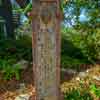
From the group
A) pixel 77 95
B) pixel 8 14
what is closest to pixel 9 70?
pixel 77 95

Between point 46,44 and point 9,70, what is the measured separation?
3.01 metres

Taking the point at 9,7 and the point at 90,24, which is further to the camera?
the point at 9,7

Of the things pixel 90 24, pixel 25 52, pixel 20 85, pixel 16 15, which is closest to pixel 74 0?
pixel 90 24

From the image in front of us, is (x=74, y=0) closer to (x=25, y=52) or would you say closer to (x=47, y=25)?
(x=25, y=52)

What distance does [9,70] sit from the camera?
A: 7.08 m

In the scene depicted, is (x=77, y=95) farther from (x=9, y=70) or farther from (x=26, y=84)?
(x=9, y=70)

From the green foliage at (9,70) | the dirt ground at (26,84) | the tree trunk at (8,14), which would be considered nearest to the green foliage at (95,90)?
the dirt ground at (26,84)

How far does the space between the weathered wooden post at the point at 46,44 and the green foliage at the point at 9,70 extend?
2.48m

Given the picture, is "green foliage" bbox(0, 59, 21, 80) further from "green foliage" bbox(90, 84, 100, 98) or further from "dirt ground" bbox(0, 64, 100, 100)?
"green foliage" bbox(90, 84, 100, 98)

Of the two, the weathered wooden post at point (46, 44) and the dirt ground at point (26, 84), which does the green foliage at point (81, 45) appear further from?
the weathered wooden post at point (46, 44)

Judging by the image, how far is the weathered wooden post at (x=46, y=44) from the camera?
4160mm

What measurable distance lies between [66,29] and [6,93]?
2.98 metres

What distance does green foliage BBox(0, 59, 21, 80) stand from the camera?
6943 millimetres

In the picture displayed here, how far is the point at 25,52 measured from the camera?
8219 mm
